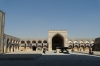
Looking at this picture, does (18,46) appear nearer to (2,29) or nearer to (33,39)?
(33,39)

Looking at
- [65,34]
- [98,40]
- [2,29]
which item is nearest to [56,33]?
[65,34]

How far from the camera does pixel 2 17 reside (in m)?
25.0

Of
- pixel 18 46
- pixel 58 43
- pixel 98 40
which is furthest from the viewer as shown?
pixel 58 43

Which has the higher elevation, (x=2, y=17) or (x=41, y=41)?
(x=2, y=17)

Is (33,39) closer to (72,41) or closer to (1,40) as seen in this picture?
(72,41)

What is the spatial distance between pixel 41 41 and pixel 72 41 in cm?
1106

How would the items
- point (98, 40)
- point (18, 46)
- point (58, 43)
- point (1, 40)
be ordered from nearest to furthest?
point (1, 40), point (98, 40), point (18, 46), point (58, 43)

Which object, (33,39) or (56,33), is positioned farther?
(33,39)

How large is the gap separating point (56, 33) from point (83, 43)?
37.2 feet

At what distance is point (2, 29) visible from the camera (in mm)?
24859

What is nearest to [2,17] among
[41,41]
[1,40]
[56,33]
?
[1,40]

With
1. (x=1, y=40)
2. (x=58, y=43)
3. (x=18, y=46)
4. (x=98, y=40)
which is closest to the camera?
(x=1, y=40)

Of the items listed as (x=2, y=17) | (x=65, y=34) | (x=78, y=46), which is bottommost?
(x=78, y=46)

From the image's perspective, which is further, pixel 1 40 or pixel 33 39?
pixel 33 39
